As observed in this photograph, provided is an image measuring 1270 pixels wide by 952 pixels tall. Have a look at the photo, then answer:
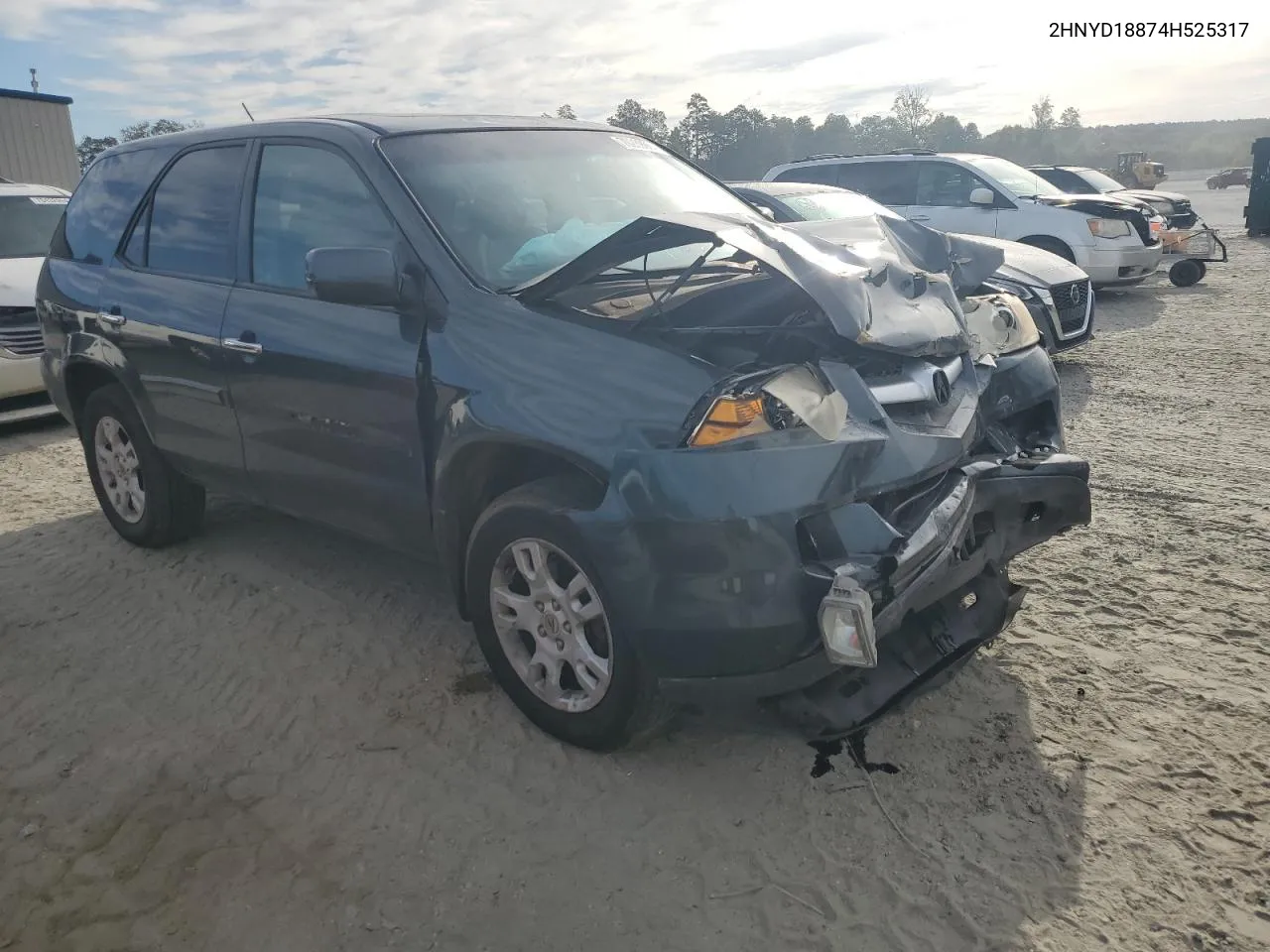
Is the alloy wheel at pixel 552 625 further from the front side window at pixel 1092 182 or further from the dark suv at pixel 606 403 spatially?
the front side window at pixel 1092 182

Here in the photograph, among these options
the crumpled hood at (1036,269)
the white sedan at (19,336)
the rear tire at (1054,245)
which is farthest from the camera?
the rear tire at (1054,245)

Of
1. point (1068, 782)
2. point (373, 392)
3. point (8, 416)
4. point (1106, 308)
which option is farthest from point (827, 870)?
point (1106, 308)

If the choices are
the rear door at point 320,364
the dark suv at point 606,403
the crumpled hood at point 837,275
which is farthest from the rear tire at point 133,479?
Result: the crumpled hood at point 837,275

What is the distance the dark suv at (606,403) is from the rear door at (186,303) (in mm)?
18

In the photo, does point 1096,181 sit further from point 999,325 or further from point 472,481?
point 472,481

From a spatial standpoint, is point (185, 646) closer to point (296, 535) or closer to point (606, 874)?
point (296, 535)

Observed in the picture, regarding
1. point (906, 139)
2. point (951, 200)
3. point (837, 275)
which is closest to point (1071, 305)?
point (951, 200)

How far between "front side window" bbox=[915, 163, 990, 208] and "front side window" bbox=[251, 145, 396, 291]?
994cm

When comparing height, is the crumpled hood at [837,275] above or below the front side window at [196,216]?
below

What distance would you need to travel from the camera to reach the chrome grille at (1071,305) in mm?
7660

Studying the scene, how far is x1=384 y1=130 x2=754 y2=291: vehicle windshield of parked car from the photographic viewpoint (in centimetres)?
326

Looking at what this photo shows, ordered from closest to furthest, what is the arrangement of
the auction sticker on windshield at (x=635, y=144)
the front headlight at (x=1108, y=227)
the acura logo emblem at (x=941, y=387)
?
the acura logo emblem at (x=941, y=387), the auction sticker on windshield at (x=635, y=144), the front headlight at (x=1108, y=227)

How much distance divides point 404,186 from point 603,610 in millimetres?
1628

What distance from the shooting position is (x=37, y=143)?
22078 millimetres
